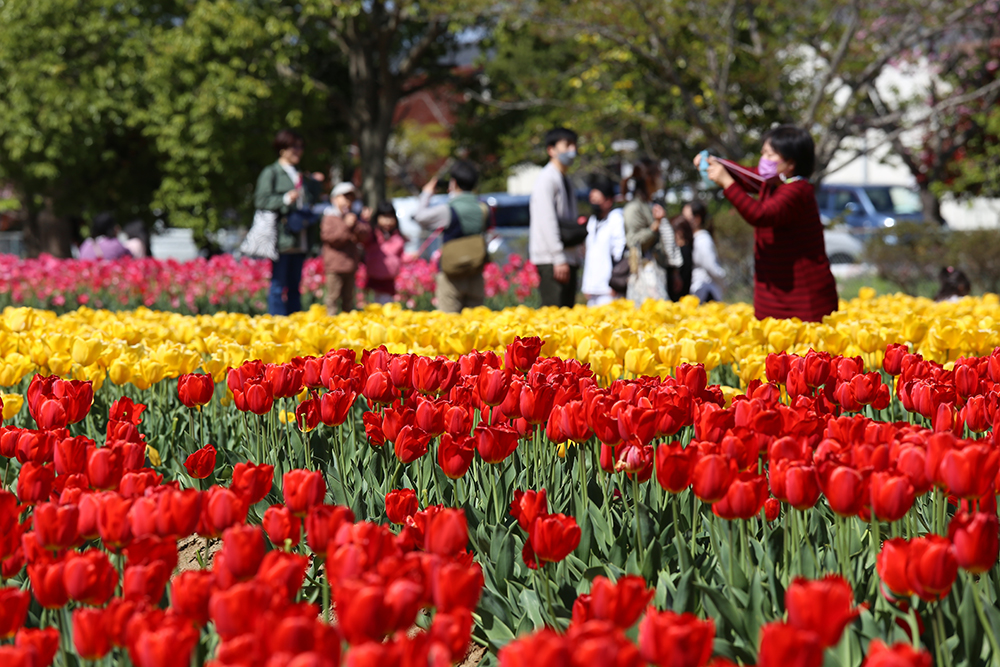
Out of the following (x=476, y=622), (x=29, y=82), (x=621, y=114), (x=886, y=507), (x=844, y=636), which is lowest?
(x=476, y=622)

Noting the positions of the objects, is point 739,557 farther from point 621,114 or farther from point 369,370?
point 621,114

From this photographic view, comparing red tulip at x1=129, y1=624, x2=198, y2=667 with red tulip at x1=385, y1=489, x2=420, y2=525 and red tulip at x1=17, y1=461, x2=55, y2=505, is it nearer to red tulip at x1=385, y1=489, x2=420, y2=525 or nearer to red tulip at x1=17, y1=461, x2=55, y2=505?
red tulip at x1=17, y1=461, x2=55, y2=505

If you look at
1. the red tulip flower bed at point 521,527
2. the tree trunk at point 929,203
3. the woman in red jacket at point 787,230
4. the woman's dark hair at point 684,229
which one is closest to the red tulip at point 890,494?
the red tulip flower bed at point 521,527

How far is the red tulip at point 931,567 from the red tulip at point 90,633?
1113 mm

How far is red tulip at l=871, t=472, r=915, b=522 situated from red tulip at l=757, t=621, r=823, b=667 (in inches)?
23.1

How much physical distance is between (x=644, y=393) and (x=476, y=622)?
646 millimetres

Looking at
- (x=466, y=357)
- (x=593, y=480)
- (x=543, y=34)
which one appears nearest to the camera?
(x=593, y=480)

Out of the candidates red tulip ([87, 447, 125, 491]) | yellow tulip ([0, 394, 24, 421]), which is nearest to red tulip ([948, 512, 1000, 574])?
red tulip ([87, 447, 125, 491])

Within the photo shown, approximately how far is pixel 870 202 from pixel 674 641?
77.8ft

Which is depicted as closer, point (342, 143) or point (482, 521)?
point (482, 521)

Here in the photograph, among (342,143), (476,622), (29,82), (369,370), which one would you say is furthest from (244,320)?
(342,143)

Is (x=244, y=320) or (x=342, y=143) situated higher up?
(x=342, y=143)

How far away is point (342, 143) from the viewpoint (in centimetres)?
2644

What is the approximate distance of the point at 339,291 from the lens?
9156 millimetres
